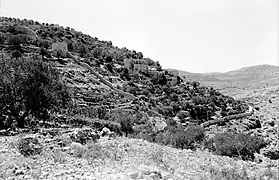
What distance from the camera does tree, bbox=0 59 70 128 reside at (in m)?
14.0

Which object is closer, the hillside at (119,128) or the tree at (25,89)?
the hillside at (119,128)

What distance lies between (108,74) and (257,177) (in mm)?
38223

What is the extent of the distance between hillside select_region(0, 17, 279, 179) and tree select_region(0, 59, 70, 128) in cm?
7

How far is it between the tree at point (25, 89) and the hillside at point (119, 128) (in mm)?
75

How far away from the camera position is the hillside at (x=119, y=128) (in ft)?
25.2

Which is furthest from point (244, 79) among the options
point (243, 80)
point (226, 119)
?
point (226, 119)

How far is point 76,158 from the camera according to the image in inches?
316

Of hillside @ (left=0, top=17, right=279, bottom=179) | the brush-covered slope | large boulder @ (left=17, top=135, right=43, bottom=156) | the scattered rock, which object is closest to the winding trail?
hillside @ (left=0, top=17, right=279, bottom=179)

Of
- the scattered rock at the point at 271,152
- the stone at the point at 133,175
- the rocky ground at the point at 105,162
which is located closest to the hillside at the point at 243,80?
the scattered rock at the point at 271,152

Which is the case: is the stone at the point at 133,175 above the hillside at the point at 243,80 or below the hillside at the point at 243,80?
below

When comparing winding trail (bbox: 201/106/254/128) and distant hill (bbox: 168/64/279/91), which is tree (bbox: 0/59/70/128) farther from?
distant hill (bbox: 168/64/279/91)

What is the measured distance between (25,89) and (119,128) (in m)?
9.82

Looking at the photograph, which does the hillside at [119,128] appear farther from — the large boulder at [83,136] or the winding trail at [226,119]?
the winding trail at [226,119]

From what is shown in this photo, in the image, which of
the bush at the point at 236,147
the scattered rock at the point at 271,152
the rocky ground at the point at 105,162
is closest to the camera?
the rocky ground at the point at 105,162
